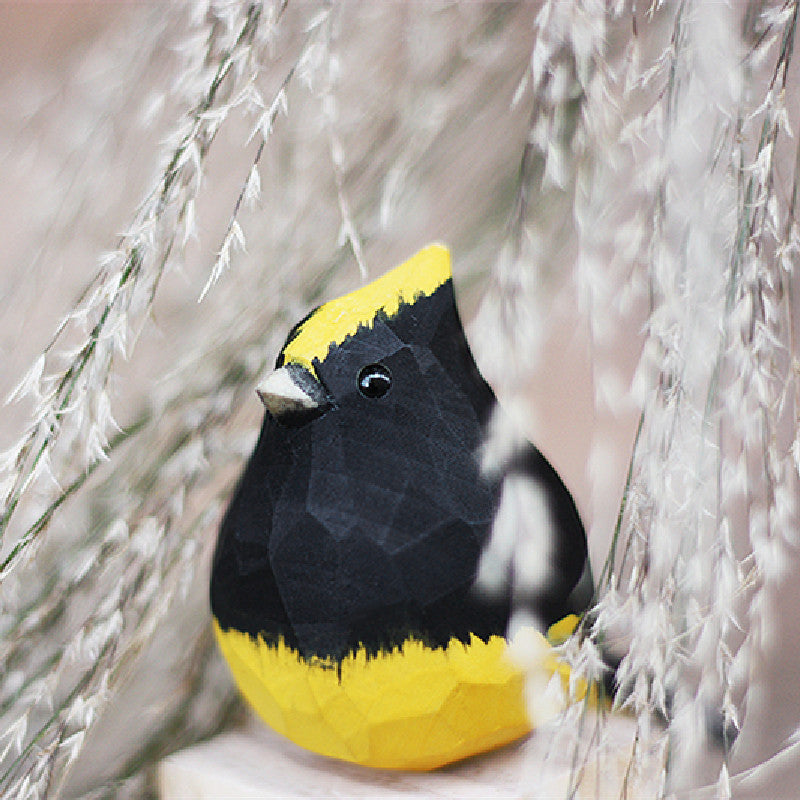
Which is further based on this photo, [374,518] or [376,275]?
[376,275]

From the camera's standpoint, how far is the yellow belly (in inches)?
17.8

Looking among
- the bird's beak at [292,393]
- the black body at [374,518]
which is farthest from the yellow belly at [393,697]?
the bird's beak at [292,393]

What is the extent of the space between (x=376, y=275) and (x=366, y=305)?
0.75 feet

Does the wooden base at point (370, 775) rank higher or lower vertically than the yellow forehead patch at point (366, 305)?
lower

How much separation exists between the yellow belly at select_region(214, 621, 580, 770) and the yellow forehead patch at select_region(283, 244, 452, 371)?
15cm

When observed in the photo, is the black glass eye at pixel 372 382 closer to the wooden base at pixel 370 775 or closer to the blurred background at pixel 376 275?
the blurred background at pixel 376 275

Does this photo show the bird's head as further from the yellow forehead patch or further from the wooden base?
the wooden base

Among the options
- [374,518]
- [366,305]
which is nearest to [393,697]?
[374,518]

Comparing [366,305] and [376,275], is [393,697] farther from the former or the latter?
[376,275]

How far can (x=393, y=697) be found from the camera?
0.45 metres

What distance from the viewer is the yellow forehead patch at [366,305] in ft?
1.56

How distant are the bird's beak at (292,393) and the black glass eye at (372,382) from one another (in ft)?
0.07

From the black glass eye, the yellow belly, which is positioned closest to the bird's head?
the black glass eye

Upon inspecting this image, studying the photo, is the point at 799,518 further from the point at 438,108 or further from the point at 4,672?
the point at 4,672
